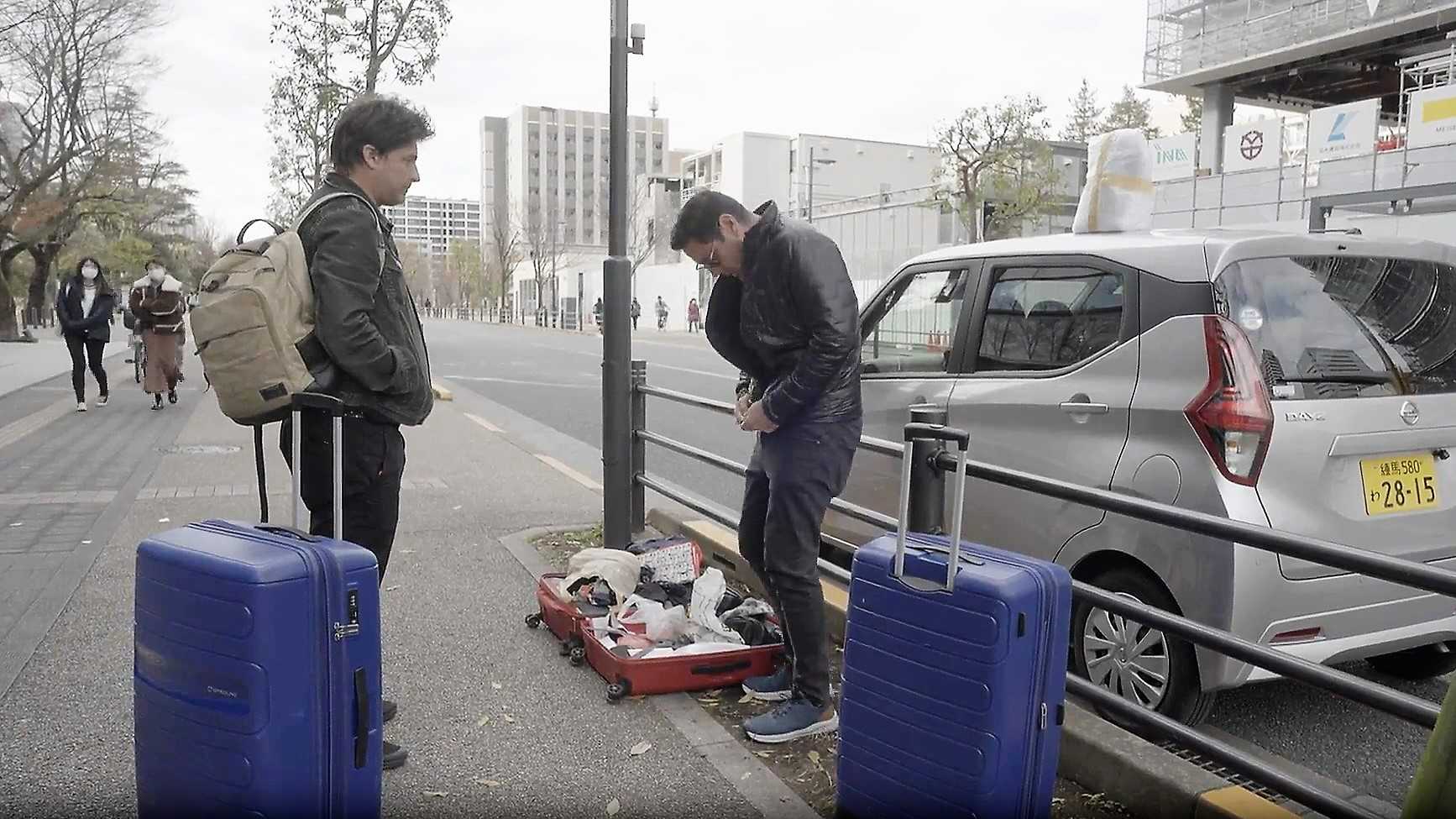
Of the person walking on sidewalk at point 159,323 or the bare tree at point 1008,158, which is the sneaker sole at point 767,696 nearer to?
the person walking on sidewalk at point 159,323

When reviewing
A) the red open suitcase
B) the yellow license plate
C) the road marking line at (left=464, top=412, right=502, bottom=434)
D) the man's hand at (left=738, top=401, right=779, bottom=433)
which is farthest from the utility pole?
the road marking line at (left=464, top=412, right=502, bottom=434)

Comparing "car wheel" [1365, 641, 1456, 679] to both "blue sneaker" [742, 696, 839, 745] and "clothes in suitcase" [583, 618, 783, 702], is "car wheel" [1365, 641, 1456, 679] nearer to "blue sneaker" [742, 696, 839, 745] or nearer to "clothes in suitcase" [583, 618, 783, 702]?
"blue sneaker" [742, 696, 839, 745]

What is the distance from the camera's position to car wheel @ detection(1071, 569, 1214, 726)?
11.4 ft

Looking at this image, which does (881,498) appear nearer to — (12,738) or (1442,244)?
(1442,244)

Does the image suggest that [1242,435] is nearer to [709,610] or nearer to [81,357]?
[709,610]

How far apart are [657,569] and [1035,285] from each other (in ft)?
6.54

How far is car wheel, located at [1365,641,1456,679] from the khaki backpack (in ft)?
12.7

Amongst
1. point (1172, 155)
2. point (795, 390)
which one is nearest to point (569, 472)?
point (795, 390)

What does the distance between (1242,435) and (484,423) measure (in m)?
10.1

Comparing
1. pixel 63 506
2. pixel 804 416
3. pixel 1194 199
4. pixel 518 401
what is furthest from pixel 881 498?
pixel 1194 199

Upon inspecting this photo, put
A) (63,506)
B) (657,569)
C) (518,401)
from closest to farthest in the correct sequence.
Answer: (657,569), (63,506), (518,401)

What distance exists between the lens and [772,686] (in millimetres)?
3857

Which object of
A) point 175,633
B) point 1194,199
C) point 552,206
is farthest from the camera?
point 552,206

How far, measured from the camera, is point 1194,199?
3566cm
